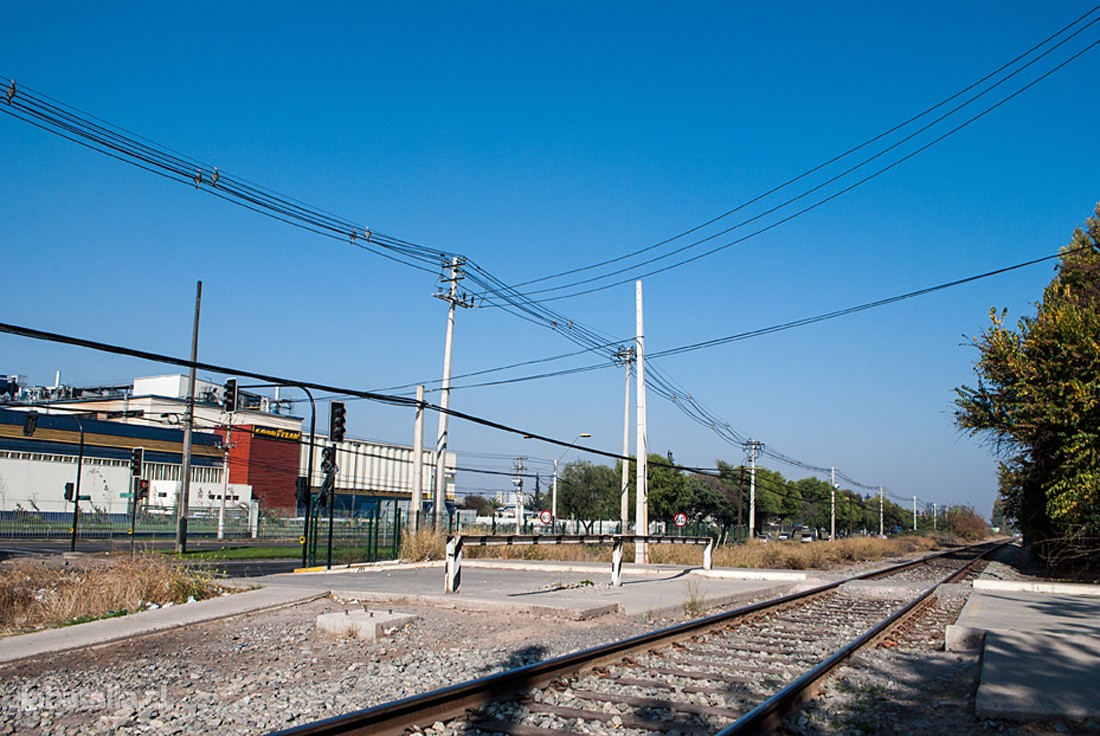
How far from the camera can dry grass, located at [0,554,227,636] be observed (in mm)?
11695

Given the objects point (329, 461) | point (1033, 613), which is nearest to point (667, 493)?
point (329, 461)

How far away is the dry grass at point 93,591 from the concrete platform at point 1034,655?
34.1ft

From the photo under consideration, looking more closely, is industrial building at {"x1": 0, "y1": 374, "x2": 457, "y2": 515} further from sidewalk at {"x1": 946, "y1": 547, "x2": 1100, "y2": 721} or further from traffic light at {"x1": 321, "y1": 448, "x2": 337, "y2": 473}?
sidewalk at {"x1": 946, "y1": 547, "x2": 1100, "y2": 721}

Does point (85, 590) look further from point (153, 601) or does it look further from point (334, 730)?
point (334, 730)

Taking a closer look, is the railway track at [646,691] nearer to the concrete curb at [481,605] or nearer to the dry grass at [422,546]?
the concrete curb at [481,605]

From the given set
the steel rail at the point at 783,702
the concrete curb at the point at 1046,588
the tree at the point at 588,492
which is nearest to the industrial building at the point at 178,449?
the tree at the point at 588,492

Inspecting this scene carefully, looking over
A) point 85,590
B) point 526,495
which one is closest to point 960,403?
point 85,590

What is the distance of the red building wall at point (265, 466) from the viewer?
8594 centimetres

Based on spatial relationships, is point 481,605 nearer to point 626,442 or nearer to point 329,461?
point 329,461

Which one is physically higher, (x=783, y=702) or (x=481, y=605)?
(x=783, y=702)

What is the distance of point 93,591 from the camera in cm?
1223

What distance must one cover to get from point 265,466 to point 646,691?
85929mm

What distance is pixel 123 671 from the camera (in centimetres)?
830

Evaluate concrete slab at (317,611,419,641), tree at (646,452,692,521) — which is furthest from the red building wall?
concrete slab at (317,611,419,641)
